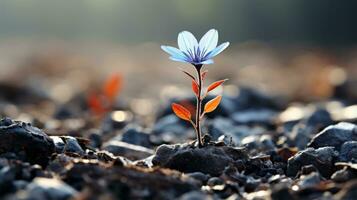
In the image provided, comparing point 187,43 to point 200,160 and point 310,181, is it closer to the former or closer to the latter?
point 200,160

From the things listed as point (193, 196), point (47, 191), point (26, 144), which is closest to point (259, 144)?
point (26, 144)

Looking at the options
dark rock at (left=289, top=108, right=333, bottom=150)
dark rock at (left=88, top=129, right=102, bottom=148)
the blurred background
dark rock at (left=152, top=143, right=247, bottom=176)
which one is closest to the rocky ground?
dark rock at (left=152, top=143, right=247, bottom=176)

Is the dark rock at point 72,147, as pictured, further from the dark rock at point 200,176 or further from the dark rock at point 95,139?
the dark rock at point 95,139

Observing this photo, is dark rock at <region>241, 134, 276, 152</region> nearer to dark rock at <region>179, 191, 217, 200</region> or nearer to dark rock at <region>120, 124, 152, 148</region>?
dark rock at <region>120, 124, 152, 148</region>

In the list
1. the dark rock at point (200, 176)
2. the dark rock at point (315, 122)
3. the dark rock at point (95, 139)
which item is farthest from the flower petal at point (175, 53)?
the dark rock at point (315, 122)

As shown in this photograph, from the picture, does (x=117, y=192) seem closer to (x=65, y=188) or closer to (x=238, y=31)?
(x=65, y=188)

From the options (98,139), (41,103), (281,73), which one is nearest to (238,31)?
(281,73)
